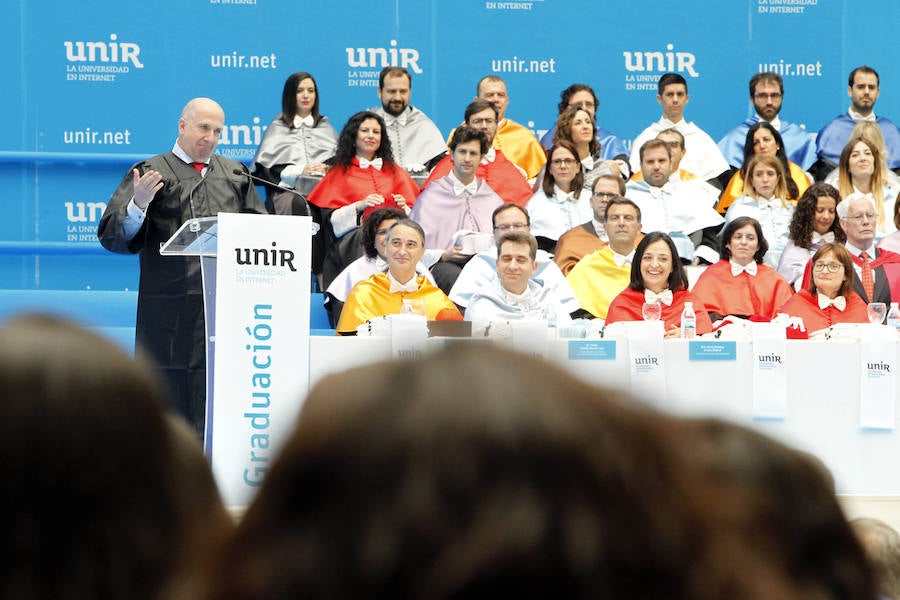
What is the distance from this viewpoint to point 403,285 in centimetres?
751

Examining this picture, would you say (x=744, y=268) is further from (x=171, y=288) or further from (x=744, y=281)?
(x=171, y=288)

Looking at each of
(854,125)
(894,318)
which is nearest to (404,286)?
(894,318)

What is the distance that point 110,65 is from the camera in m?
11.2

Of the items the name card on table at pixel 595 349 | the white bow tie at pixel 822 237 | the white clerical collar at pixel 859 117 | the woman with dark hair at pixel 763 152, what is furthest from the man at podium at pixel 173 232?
the white clerical collar at pixel 859 117

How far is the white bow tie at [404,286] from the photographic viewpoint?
7484 millimetres

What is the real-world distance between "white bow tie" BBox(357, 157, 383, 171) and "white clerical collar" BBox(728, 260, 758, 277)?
2.46 m

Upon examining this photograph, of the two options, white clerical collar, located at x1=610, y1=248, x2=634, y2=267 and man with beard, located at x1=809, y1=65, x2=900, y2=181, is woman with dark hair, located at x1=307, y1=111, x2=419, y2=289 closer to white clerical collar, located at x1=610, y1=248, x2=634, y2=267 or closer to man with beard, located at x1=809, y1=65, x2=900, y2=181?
white clerical collar, located at x1=610, y1=248, x2=634, y2=267

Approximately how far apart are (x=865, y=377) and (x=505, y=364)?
583 cm

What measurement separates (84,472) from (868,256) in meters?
8.41

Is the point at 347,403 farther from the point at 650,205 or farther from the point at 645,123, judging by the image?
the point at 645,123

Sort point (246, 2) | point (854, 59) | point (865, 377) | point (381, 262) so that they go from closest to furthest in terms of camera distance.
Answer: point (865, 377) < point (381, 262) < point (246, 2) < point (854, 59)

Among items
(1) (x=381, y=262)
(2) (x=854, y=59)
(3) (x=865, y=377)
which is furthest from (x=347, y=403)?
(2) (x=854, y=59)

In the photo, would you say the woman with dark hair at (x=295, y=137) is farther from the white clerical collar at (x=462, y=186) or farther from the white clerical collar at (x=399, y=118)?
the white clerical collar at (x=462, y=186)

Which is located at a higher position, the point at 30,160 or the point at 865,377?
the point at 30,160
